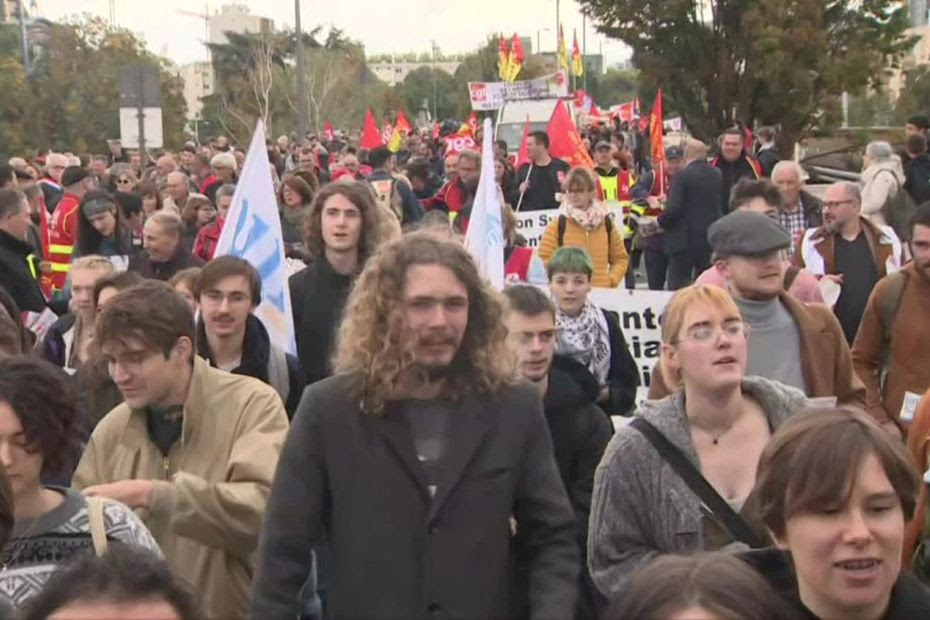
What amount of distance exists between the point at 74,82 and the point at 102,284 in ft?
113

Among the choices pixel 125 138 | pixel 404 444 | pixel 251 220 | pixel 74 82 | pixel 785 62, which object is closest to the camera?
pixel 404 444

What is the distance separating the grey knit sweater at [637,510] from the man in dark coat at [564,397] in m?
0.76

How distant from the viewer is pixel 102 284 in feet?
18.8

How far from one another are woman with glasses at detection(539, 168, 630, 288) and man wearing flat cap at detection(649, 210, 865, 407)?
4825 millimetres

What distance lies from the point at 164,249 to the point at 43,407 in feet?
14.4

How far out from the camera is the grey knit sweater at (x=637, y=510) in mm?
3627

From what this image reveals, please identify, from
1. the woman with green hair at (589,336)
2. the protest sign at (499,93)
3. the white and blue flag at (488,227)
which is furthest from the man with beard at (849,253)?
the protest sign at (499,93)

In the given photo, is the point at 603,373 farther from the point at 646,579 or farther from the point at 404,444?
the point at 646,579

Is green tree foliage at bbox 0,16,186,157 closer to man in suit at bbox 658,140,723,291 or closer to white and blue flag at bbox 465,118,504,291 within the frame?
man in suit at bbox 658,140,723,291

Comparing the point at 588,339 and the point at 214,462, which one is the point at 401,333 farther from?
the point at 588,339

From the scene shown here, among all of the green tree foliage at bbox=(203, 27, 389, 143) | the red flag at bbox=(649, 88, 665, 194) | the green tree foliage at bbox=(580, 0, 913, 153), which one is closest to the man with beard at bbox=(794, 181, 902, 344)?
the red flag at bbox=(649, 88, 665, 194)

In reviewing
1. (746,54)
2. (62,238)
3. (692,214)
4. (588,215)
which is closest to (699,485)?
(588,215)

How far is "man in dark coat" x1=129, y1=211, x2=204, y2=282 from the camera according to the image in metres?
7.71

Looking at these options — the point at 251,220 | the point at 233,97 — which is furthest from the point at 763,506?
the point at 233,97
